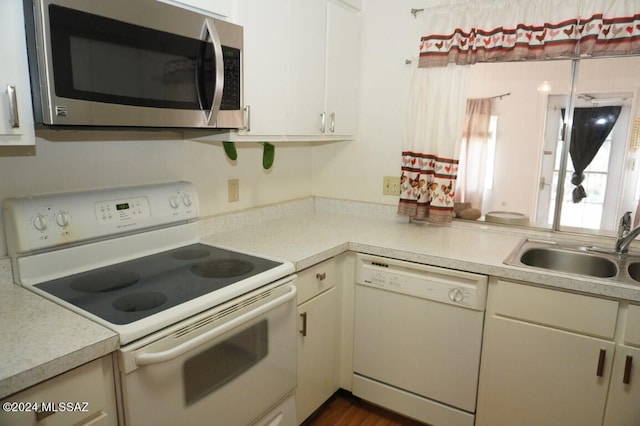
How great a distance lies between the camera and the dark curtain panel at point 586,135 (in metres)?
2.00

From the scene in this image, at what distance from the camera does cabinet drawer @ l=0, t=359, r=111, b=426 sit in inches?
36.6

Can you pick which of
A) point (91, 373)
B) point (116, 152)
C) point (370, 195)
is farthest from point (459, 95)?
point (91, 373)

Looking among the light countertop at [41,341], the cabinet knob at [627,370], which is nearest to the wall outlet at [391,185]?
the cabinet knob at [627,370]

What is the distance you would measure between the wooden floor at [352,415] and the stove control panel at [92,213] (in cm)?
117

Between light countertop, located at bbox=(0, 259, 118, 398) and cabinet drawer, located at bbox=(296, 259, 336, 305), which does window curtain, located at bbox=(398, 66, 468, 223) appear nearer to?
cabinet drawer, located at bbox=(296, 259, 336, 305)

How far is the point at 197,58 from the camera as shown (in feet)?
4.80

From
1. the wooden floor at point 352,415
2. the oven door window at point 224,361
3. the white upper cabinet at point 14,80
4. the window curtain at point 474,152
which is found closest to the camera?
the white upper cabinet at point 14,80

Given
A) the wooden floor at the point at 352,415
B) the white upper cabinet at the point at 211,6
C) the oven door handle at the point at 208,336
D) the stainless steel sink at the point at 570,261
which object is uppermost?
the white upper cabinet at the point at 211,6

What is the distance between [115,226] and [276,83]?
0.89 metres

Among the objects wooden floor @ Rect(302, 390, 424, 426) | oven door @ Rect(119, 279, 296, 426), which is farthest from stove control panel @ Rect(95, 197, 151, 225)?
wooden floor @ Rect(302, 390, 424, 426)

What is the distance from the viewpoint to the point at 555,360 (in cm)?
162

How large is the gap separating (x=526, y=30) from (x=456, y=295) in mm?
1259

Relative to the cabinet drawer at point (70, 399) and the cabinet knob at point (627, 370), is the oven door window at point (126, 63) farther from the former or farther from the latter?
the cabinet knob at point (627, 370)

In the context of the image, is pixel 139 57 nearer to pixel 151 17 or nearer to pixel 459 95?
pixel 151 17
